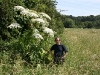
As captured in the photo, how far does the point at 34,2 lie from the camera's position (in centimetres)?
1448

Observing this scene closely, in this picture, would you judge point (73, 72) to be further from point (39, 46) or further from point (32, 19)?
point (32, 19)

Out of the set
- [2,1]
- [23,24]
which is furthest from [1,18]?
[23,24]

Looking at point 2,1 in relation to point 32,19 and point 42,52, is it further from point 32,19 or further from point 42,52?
point 42,52

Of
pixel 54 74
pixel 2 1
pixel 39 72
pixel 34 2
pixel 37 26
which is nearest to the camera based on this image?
pixel 54 74

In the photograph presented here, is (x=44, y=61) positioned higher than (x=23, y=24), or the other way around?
(x=23, y=24)

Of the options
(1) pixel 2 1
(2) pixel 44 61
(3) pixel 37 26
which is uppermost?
(1) pixel 2 1

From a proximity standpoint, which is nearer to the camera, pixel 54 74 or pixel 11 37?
pixel 54 74

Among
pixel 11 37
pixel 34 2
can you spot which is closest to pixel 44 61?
pixel 11 37

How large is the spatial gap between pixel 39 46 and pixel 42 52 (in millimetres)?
254

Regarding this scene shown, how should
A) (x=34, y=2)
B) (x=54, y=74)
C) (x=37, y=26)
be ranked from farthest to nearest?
(x=34, y=2)
(x=37, y=26)
(x=54, y=74)

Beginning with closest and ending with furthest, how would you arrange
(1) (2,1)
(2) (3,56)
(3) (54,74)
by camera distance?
(3) (54,74) < (2) (3,56) < (1) (2,1)

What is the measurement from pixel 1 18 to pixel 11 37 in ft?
3.28

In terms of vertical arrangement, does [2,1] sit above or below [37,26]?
above

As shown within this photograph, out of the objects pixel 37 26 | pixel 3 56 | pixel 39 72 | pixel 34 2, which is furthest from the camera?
pixel 34 2
